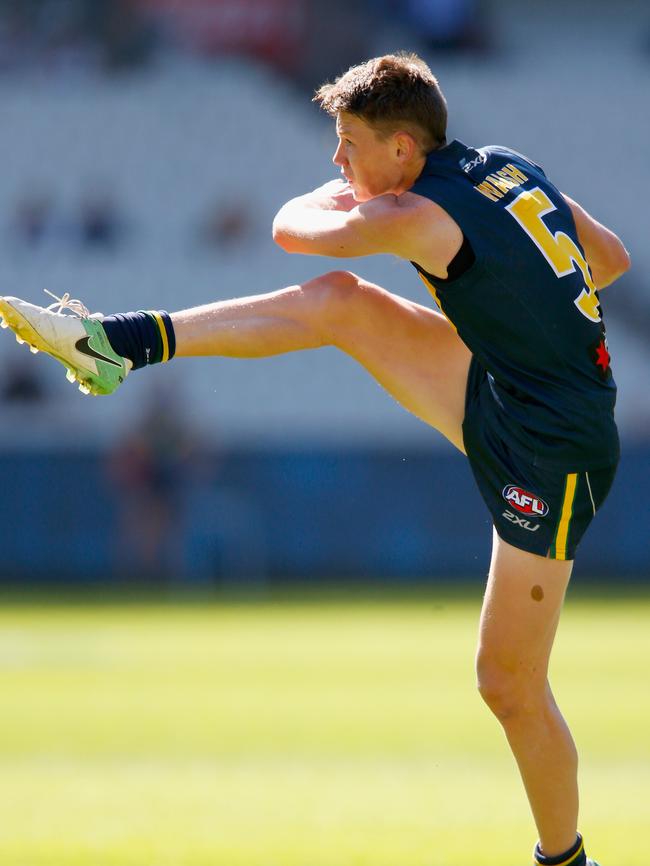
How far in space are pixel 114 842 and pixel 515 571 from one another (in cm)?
225

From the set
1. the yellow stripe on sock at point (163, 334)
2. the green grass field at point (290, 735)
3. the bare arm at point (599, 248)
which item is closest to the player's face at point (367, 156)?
the bare arm at point (599, 248)

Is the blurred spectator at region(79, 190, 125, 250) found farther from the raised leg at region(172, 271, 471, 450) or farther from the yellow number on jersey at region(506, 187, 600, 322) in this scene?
the yellow number on jersey at region(506, 187, 600, 322)

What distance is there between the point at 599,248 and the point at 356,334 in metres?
0.91

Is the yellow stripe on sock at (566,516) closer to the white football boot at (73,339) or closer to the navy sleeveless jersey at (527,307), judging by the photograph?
the navy sleeveless jersey at (527,307)

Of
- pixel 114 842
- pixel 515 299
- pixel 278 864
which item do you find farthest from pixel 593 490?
pixel 114 842

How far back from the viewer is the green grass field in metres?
6.41

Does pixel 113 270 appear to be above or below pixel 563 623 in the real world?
above

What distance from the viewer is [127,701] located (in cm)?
1242

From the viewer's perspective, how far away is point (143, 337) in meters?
5.17

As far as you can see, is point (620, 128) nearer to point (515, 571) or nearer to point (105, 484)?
point (105, 484)

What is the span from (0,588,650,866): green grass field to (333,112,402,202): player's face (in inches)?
95.1

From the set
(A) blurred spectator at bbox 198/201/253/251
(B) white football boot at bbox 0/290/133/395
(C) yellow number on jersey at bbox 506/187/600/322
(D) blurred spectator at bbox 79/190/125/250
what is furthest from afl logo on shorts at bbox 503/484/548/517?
(D) blurred spectator at bbox 79/190/125/250

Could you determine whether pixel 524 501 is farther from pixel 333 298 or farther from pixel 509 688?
pixel 333 298

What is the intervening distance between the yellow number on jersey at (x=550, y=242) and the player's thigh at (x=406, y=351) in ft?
1.73
